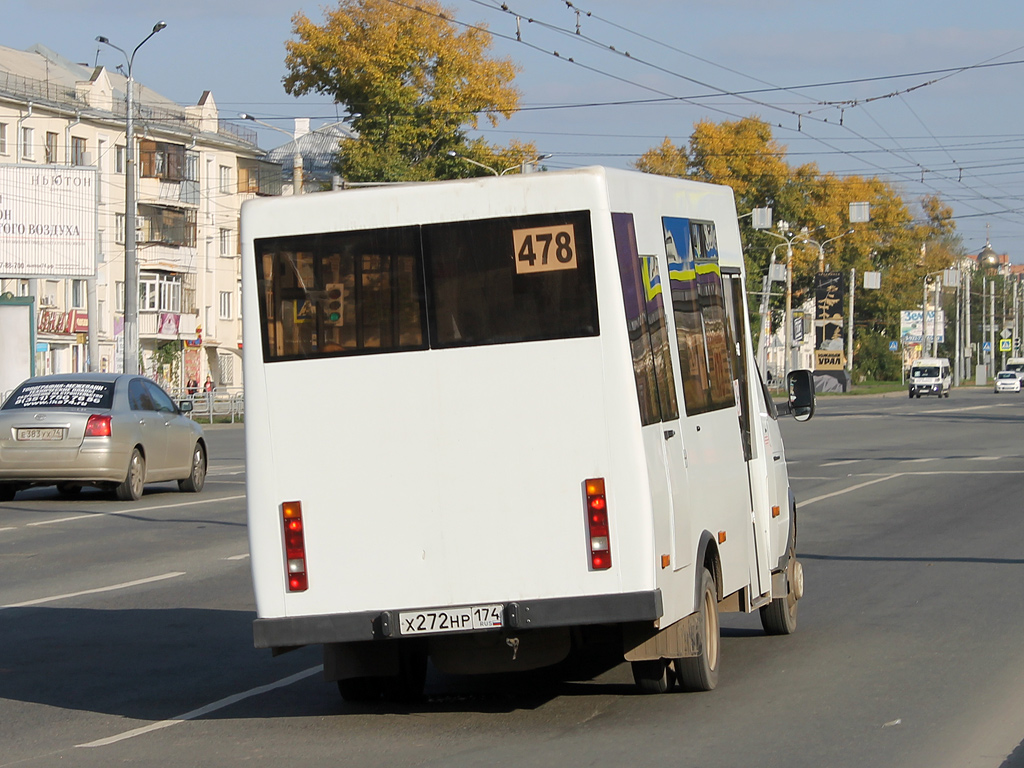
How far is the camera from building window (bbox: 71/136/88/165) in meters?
68.6

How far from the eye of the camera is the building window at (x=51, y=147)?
2638 inches

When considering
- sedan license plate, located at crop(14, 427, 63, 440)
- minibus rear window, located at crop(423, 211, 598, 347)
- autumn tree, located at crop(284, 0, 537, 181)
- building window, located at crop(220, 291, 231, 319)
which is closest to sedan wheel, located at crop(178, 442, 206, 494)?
sedan license plate, located at crop(14, 427, 63, 440)

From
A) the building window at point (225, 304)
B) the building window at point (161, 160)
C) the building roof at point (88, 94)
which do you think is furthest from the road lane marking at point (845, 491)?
the building window at point (225, 304)

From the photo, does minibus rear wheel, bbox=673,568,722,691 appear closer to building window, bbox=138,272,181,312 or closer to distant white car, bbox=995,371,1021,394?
building window, bbox=138,272,181,312

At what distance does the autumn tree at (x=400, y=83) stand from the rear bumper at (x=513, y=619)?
2178 inches

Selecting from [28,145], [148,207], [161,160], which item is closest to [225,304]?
[148,207]

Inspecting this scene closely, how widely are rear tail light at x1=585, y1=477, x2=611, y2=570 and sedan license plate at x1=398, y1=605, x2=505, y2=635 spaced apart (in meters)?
0.48

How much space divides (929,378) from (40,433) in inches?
2738

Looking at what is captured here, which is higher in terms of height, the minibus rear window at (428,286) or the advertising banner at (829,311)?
the advertising banner at (829,311)

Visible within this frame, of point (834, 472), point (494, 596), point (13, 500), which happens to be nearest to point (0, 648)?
point (494, 596)

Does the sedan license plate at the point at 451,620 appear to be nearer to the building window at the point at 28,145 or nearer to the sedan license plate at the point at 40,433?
the sedan license plate at the point at 40,433

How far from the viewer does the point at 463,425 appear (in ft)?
23.5

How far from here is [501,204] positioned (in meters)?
7.18

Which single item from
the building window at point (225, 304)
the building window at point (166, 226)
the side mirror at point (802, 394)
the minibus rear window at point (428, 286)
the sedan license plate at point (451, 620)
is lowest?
the sedan license plate at point (451, 620)
